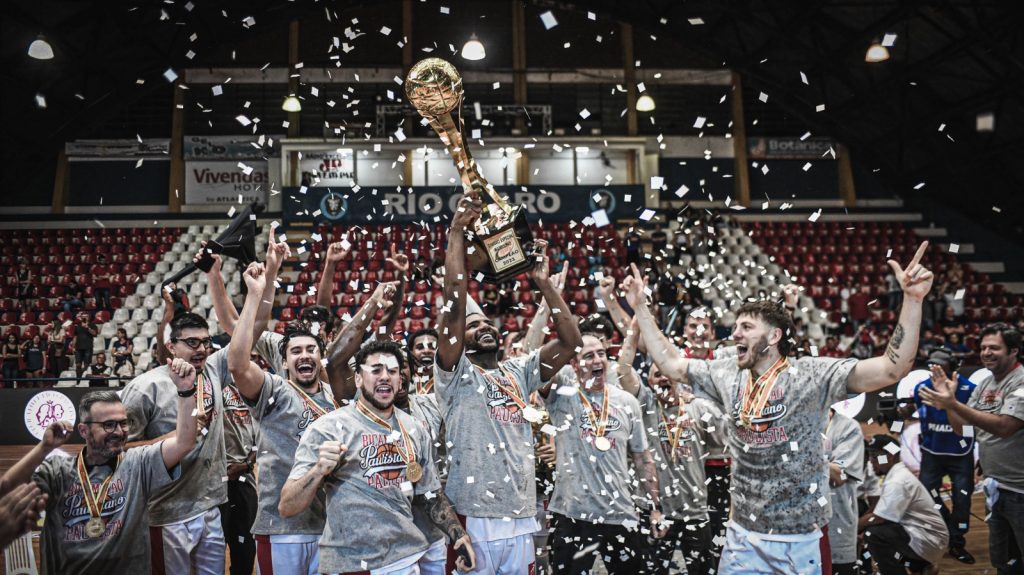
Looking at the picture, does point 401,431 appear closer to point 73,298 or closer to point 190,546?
point 190,546

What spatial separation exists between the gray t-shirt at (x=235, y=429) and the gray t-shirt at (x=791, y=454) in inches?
115

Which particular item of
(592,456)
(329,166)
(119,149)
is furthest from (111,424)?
(119,149)

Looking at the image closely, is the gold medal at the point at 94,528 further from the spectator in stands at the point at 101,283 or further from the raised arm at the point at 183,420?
the spectator in stands at the point at 101,283

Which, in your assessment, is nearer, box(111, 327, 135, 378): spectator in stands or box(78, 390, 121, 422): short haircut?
box(78, 390, 121, 422): short haircut

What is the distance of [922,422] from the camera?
667cm

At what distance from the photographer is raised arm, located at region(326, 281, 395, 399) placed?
427cm

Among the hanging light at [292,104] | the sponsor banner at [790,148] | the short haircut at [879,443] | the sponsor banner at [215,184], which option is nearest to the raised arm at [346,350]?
the short haircut at [879,443]

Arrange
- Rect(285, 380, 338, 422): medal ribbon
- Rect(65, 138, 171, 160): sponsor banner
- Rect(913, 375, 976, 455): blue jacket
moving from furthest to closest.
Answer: Rect(65, 138, 171, 160): sponsor banner
Rect(913, 375, 976, 455): blue jacket
Rect(285, 380, 338, 422): medal ribbon

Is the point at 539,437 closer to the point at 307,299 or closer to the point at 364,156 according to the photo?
the point at 307,299

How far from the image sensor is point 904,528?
5125 millimetres

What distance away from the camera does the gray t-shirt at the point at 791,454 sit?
3676 mm

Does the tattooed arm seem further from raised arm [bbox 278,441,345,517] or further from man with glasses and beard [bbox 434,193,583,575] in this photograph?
raised arm [bbox 278,441,345,517]

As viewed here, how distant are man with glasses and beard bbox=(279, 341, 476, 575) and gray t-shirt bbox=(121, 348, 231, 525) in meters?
0.96

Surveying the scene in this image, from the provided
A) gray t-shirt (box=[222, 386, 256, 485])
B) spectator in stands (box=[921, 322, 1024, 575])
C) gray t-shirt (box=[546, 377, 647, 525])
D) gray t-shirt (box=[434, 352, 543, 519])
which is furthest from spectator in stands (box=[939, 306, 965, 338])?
gray t-shirt (box=[222, 386, 256, 485])
